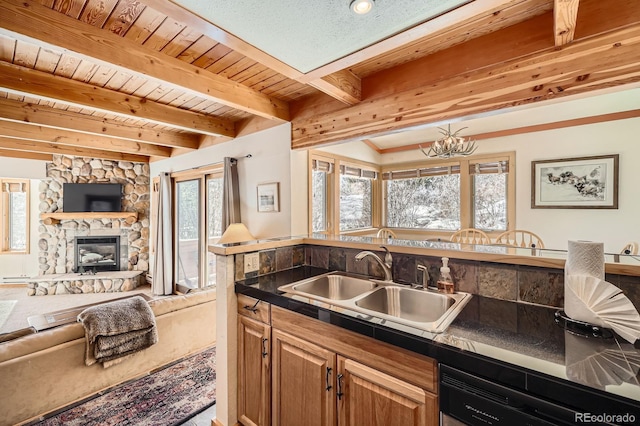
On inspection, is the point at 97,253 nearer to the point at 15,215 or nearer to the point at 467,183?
the point at 15,215

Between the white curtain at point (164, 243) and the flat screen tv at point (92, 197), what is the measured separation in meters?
1.41

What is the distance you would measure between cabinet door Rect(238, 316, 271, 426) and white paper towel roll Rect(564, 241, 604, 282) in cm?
152

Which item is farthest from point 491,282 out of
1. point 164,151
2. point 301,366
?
point 164,151

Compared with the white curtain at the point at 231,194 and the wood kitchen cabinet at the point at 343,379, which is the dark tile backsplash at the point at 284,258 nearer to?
the wood kitchen cabinet at the point at 343,379

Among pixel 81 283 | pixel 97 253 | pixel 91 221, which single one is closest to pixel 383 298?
pixel 81 283

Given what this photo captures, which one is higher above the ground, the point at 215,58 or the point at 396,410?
the point at 215,58

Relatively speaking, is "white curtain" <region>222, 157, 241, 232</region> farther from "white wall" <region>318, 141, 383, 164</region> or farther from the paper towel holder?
the paper towel holder

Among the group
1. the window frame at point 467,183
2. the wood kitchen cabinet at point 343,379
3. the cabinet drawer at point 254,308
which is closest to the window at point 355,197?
the window frame at point 467,183

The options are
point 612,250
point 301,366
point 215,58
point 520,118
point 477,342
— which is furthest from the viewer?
point 520,118

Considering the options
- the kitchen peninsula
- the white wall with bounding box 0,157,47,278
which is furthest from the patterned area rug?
the white wall with bounding box 0,157,47,278

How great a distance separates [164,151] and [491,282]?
17.8 feet

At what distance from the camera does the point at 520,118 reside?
12.7 feet

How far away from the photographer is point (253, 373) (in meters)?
1.75

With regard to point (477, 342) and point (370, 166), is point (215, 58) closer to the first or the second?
point (477, 342)
